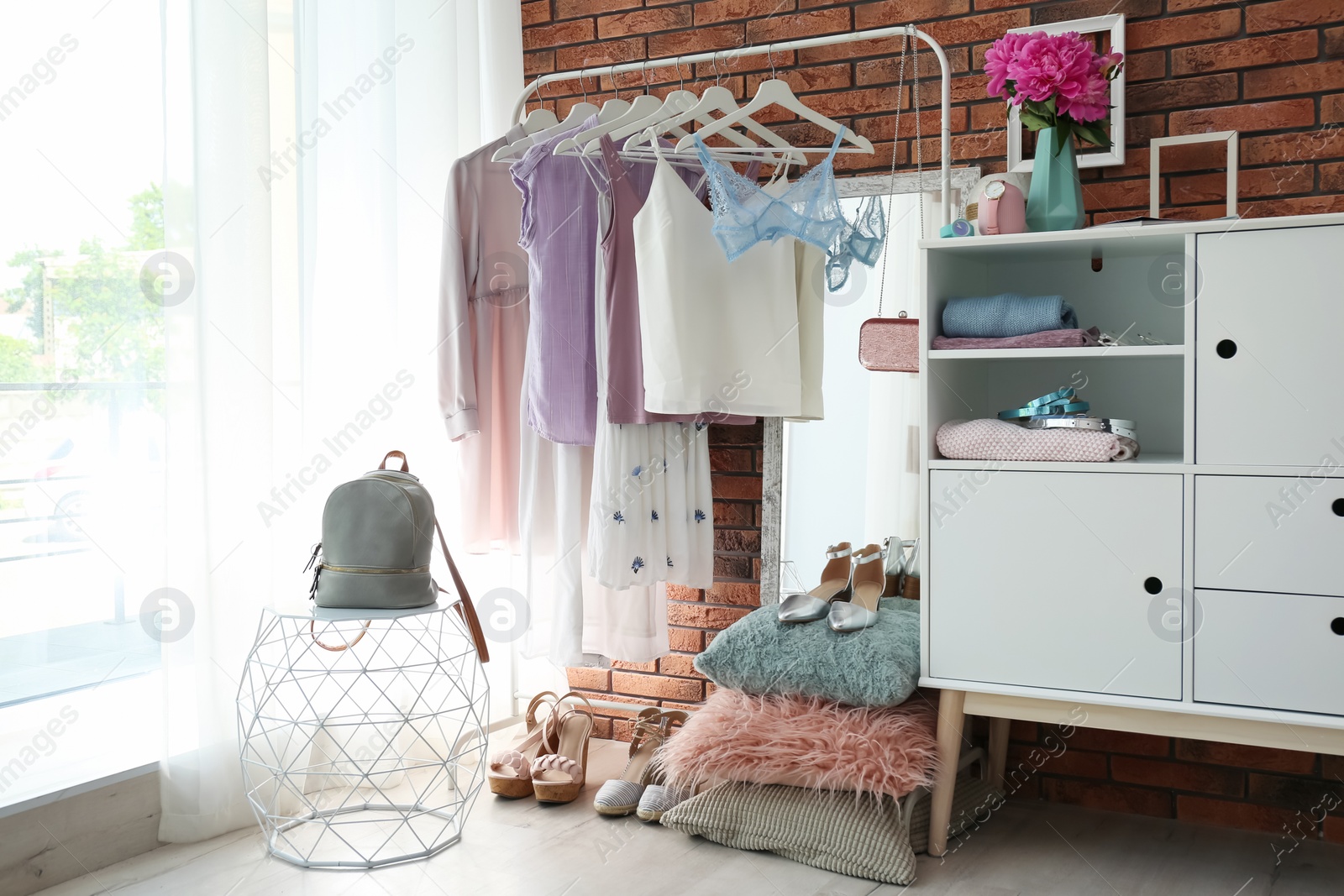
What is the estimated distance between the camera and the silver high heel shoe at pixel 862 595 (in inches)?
86.4

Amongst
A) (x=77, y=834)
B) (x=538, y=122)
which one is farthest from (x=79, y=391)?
(x=538, y=122)

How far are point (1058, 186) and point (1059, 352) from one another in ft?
1.15

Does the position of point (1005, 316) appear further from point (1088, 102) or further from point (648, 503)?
point (648, 503)

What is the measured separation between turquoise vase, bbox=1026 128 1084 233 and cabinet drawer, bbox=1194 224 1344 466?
26 centimetres

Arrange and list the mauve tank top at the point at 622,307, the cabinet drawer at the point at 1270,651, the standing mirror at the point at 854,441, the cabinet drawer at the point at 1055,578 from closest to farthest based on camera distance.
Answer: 1. the cabinet drawer at the point at 1270,651
2. the cabinet drawer at the point at 1055,578
3. the mauve tank top at the point at 622,307
4. the standing mirror at the point at 854,441

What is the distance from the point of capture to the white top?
2301 mm

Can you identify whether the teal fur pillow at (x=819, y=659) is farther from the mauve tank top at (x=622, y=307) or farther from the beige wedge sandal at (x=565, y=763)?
the mauve tank top at (x=622, y=307)

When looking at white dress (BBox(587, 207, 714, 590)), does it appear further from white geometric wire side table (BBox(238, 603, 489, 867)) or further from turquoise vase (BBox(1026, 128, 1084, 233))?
turquoise vase (BBox(1026, 128, 1084, 233))

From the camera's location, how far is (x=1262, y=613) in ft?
6.06

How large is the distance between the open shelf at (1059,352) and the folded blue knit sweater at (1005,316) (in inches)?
1.9

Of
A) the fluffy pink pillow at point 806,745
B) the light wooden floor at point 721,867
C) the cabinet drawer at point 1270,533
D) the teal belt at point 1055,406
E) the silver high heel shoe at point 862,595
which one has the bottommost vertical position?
the light wooden floor at point 721,867

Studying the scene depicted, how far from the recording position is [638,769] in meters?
2.50

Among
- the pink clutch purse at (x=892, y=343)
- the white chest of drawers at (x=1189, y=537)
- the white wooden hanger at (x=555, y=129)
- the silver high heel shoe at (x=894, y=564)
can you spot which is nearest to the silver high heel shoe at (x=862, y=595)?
the silver high heel shoe at (x=894, y=564)

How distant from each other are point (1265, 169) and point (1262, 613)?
0.98 m
